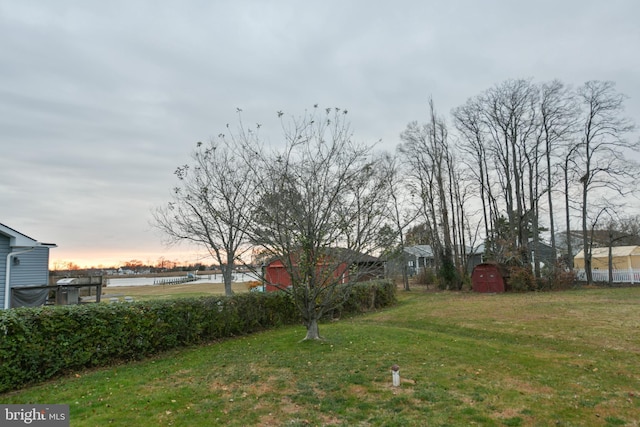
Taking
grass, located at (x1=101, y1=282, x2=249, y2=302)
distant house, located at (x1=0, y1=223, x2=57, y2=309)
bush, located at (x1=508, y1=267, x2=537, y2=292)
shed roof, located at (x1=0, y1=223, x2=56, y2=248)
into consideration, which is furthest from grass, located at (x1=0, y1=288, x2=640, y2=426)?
bush, located at (x1=508, y1=267, x2=537, y2=292)

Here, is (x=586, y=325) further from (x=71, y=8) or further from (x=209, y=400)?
(x=71, y=8)

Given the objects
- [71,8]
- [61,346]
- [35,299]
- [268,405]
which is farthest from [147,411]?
[35,299]

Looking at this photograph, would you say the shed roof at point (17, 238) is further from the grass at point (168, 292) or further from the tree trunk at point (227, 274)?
the grass at point (168, 292)

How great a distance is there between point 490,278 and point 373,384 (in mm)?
20723

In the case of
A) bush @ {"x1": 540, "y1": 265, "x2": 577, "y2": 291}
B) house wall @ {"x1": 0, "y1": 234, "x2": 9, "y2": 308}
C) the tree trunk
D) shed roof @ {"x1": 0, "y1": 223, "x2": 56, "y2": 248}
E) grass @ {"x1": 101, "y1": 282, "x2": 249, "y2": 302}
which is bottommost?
grass @ {"x1": 101, "y1": 282, "x2": 249, "y2": 302}

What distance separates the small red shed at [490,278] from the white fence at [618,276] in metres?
6.22

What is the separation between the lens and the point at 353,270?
Answer: 860 cm

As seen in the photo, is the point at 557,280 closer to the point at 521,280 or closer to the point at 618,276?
the point at 521,280

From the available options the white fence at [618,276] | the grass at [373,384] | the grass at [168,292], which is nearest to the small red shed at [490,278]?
the white fence at [618,276]

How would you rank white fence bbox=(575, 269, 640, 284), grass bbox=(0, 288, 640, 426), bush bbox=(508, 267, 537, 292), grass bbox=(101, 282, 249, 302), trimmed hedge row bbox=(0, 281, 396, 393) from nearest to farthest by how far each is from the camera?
grass bbox=(0, 288, 640, 426) < trimmed hedge row bbox=(0, 281, 396, 393) < bush bbox=(508, 267, 537, 292) < white fence bbox=(575, 269, 640, 284) < grass bbox=(101, 282, 249, 302)

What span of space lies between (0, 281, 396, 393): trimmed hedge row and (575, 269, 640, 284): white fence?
983 inches

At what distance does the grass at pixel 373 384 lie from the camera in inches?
164

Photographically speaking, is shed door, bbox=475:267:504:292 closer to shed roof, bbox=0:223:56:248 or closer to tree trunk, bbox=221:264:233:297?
tree trunk, bbox=221:264:233:297

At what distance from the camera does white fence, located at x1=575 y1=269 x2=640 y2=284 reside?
2358 cm
